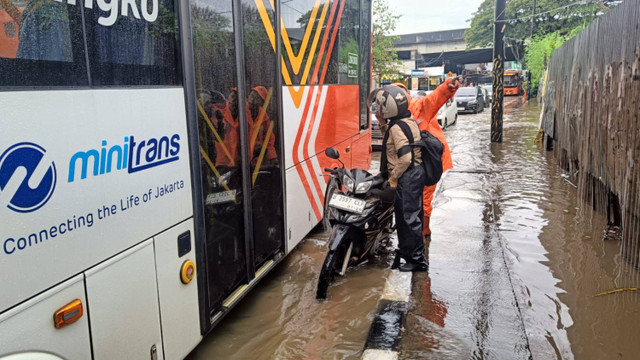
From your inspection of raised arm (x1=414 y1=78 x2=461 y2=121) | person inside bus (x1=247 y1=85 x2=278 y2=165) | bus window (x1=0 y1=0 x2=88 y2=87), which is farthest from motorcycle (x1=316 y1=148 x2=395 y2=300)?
bus window (x1=0 y1=0 x2=88 y2=87)

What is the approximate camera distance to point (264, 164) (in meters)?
4.02

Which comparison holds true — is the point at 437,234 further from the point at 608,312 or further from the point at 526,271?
the point at 608,312

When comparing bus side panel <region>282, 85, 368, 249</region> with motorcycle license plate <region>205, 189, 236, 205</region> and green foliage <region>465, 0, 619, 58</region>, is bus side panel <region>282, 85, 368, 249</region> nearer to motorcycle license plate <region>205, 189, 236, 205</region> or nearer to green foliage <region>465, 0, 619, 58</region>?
motorcycle license plate <region>205, 189, 236, 205</region>

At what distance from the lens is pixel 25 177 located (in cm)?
176

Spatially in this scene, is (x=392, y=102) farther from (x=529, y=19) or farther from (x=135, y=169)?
(x=529, y=19)

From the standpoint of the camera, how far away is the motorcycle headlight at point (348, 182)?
4.75 m

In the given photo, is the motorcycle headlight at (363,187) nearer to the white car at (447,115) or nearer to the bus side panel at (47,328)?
the bus side panel at (47,328)

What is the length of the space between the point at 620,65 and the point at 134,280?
18.0ft

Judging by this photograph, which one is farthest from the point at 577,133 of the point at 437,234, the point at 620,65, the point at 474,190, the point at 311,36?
the point at 311,36

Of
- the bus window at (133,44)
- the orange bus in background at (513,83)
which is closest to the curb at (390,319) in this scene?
the bus window at (133,44)

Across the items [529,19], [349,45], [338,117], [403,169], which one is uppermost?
[529,19]

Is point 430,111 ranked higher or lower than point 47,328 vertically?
higher

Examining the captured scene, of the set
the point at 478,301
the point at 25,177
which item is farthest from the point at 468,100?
the point at 25,177

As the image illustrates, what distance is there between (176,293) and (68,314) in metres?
0.82
